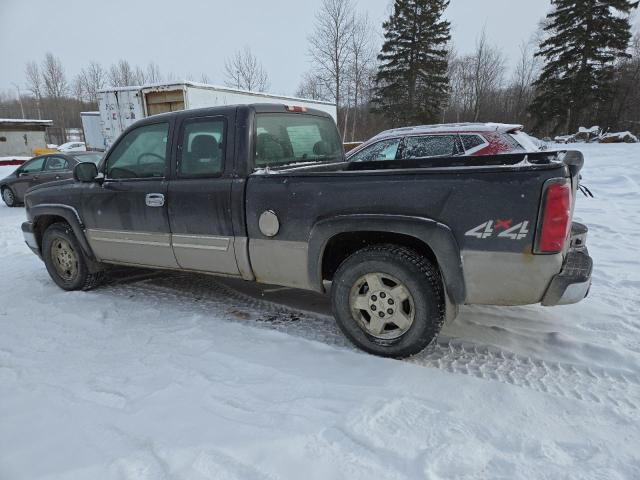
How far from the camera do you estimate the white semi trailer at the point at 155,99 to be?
1115 cm

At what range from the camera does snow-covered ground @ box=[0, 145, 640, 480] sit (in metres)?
2.07

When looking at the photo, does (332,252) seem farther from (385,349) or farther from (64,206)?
(64,206)

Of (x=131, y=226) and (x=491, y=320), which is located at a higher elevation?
(x=131, y=226)

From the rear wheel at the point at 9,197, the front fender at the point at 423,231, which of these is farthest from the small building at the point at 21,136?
the front fender at the point at 423,231

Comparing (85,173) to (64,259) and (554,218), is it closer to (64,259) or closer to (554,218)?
(64,259)

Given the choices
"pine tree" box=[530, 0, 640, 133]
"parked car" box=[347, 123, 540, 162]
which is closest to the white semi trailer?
"parked car" box=[347, 123, 540, 162]

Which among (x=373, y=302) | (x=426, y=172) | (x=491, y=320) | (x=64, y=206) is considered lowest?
(x=491, y=320)

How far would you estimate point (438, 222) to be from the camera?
2.65 meters

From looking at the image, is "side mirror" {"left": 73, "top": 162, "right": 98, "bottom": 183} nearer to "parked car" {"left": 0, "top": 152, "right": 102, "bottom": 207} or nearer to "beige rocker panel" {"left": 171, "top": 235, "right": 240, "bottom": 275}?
"beige rocker panel" {"left": 171, "top": 235, "right": 240, "bottom": 275}

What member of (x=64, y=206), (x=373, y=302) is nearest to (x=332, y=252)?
(x=373, y=302)

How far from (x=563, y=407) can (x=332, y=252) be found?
1893 millimetres

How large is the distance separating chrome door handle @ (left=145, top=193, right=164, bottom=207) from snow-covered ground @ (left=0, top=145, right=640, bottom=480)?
108 centimetres

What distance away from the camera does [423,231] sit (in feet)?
8.87

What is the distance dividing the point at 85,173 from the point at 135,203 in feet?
2.35
